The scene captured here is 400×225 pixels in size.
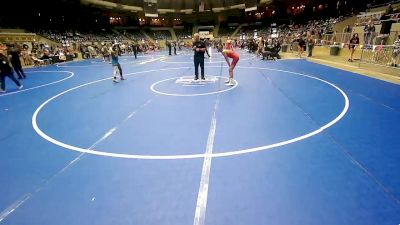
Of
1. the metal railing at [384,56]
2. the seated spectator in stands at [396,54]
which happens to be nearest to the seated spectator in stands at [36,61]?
the metal railing at [384,56]

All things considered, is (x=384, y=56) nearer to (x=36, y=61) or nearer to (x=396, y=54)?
(x=396, y=54)

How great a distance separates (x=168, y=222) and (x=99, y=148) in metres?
2.72

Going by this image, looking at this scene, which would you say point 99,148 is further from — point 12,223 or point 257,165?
point 257,165

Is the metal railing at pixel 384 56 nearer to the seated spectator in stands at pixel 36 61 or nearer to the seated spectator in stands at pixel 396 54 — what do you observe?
the seated spectator in stands at pixel 396 54

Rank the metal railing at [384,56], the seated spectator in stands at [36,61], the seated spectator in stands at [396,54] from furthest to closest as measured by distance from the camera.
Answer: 1. the seated spectator in stands at [36,61]
2. the metal railing at [384,56]
3. the seated spectator in stands at [396,54]

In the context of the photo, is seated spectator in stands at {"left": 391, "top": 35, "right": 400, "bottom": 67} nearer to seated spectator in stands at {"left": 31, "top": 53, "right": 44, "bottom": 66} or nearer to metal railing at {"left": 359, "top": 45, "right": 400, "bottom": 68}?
metal railing at {"left": 359, "top": 45, "right": 400, "bottom": 68}

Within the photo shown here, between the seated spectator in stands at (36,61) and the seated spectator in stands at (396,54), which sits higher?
the seated spectator in stands at (396,54)

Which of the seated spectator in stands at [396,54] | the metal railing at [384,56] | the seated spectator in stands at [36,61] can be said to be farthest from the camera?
the seated spectator in stands at [36,61]

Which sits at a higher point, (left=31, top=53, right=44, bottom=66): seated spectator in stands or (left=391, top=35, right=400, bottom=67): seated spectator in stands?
(left=391, top=35, right=400, bottom=67): seated spectator in stands

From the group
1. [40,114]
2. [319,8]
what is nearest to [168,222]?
[40,114]

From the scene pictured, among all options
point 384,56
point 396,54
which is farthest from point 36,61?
Result: point 396,54

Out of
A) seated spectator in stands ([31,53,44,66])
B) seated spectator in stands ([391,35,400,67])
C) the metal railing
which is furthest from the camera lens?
seated spectator in stands ([31,53,44,66])

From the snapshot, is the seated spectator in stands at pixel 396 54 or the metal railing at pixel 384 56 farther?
the metal railing at pixel 384 56

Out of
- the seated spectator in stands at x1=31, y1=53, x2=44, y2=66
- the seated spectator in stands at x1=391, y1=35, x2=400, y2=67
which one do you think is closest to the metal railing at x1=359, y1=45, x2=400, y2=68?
the seated spectator in stands at x1=391, y1=35, x2=400, y2=67
